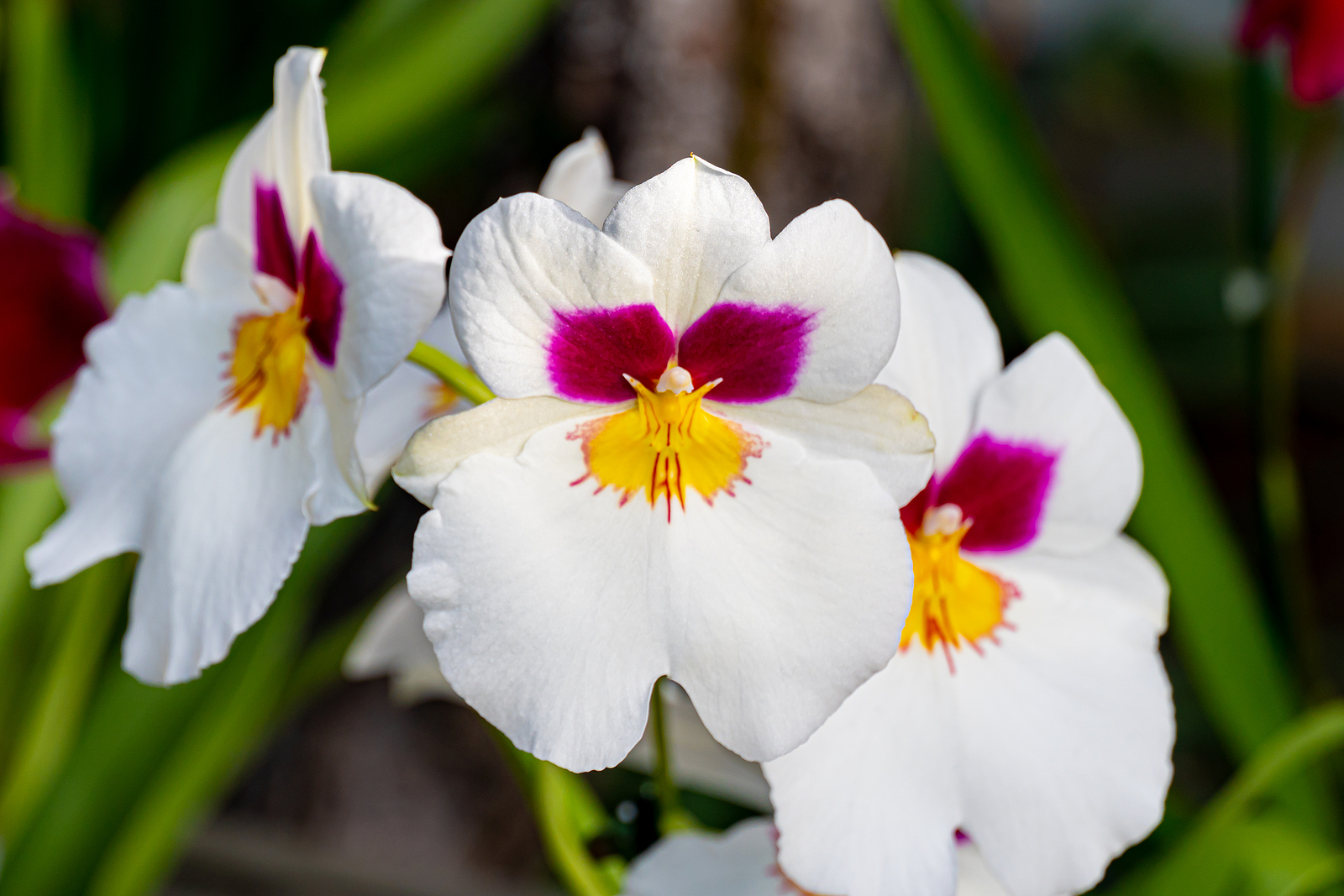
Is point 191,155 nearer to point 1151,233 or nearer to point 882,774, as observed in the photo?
point 882,774

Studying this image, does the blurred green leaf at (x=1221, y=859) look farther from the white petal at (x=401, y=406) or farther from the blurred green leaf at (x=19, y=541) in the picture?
the blurred green leaf at (x=19, y=541)

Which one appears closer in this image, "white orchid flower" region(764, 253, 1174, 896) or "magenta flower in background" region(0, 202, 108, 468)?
"white orchid flower" region(764, 253, 1174, 896)

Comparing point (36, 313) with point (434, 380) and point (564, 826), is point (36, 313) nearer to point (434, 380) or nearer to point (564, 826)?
point (434, 380)

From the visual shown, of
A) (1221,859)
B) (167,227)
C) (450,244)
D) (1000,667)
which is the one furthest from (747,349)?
(450,244)

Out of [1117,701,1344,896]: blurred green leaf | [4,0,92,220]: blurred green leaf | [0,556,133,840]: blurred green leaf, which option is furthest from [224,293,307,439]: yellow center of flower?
[4,0,92,220]: blurred green leaf

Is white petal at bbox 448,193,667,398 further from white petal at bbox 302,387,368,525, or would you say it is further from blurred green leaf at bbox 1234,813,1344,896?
blurred green leaf at bbox 1234,813,1344,896

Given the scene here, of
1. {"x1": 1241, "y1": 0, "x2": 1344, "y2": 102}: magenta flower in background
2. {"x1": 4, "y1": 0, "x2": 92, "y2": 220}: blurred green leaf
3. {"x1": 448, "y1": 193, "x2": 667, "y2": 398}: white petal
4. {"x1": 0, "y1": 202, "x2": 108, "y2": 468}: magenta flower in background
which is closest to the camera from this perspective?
{"x1": 448, "y1": 193, "x2": 667, "y2": 398}: white petal

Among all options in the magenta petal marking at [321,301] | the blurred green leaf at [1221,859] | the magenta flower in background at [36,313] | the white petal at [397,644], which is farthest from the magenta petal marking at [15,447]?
the blurred green leaf at [1221,859]
